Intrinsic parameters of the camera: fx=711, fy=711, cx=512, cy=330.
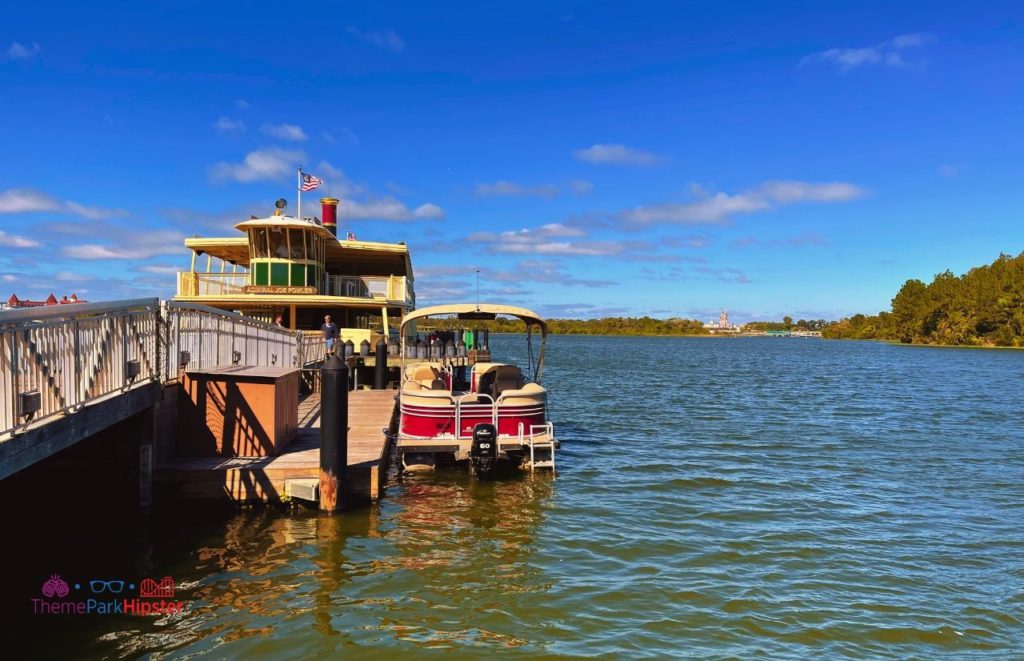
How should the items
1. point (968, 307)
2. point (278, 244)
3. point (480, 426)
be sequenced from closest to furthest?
point (480, 426), point (278, 244), point (968, 307)

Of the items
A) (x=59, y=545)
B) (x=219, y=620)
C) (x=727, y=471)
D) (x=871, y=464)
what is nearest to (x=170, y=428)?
(x=59, y=545)

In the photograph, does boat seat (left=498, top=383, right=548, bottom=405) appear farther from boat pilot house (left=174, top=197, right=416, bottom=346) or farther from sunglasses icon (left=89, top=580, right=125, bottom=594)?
boat pilot house (left=174, top=197, right=416, bottom=346)

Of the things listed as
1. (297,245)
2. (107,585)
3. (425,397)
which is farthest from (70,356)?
(297,245)

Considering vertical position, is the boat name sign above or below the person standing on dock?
above

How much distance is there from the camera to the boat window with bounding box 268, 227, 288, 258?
28.4 m

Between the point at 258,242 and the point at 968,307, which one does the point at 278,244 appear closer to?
the point at 258,242

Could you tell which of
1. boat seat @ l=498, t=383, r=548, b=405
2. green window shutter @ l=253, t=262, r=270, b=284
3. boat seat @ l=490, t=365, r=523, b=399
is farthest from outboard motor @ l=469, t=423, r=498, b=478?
green window shutter @ l=253, t=262, r=270, b=284

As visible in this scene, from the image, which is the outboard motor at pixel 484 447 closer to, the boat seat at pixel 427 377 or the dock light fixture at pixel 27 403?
the boat seat at pixel 427 377

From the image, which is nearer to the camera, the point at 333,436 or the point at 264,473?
the point at 333,436

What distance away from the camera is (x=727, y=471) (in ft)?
54.1

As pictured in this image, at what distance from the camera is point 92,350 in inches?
357

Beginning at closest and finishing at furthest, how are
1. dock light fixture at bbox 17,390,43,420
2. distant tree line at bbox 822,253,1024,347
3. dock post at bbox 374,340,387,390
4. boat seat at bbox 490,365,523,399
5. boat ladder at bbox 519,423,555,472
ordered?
dock light fixture at bbox 17,390,43,420
boat ladder at bbox 519,423,555,472
boat seat at bbox 490,365,523,399
dock post at bbox 374,340,387,390
distant tree line at bbox 822,253,1024,347

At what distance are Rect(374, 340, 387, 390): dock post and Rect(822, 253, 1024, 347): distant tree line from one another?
111618 millimetres

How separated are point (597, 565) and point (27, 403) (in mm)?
7141
